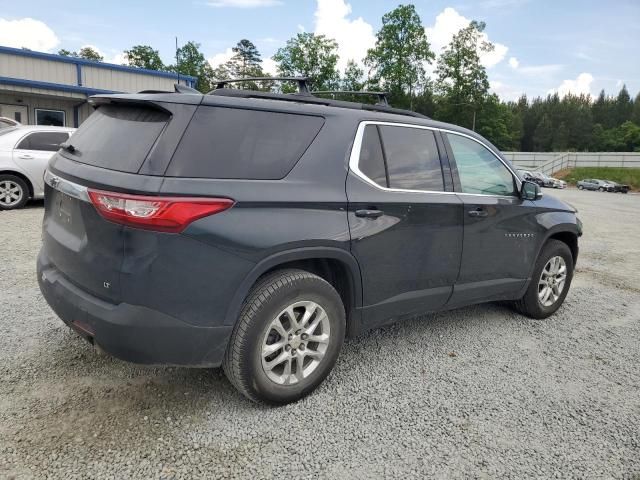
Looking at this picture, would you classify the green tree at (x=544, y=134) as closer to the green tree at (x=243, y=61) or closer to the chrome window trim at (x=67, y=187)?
the green tree at (x=243, y=61)

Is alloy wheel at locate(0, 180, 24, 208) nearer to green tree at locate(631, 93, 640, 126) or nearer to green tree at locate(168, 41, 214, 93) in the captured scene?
green tree at locate(168, 41, 214, 93)

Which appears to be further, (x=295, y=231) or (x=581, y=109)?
(x=581, y=109)

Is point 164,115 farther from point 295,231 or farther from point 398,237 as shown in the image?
point 398,237

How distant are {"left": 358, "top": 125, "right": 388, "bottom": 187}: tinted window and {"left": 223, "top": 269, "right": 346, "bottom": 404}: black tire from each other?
77 cm

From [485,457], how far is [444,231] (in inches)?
61.0

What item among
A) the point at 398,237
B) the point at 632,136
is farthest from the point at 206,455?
the point at 632,136

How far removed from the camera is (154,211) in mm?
2295

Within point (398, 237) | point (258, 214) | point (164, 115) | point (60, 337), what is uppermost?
point (164, 115)

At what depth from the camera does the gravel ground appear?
2373 mm

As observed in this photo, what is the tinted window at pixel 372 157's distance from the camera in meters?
3.09

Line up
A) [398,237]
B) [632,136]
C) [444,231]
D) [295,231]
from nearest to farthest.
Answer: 1. [295,231]
2. [398,237]
3. [444,231]
4. [632,136]

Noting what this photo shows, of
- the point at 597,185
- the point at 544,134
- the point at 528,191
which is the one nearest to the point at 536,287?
the point at 528,191

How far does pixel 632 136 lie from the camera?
8812cm

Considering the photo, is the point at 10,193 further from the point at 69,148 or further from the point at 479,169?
the point at 479,169
